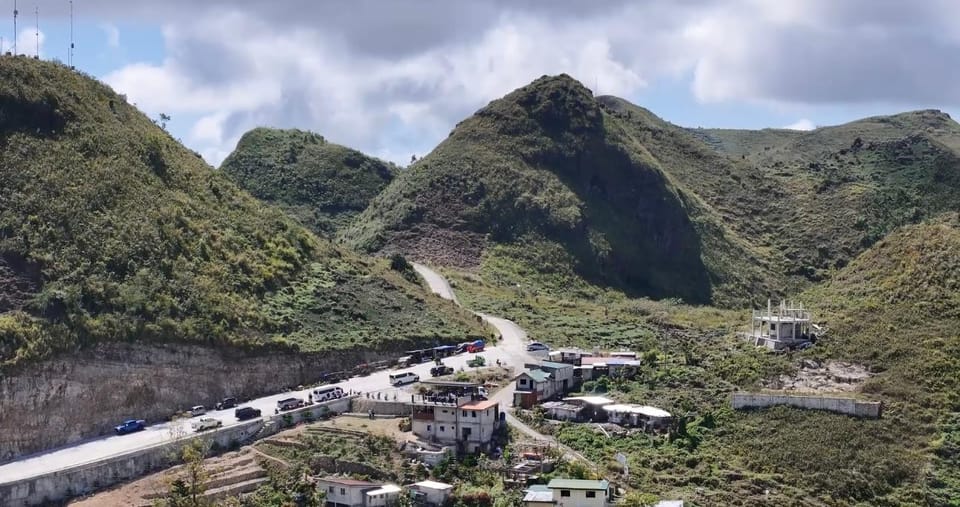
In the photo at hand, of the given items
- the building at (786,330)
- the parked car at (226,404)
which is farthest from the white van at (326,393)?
the building at (786,330)

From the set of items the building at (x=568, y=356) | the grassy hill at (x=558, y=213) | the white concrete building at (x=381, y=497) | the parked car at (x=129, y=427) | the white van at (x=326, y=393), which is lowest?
the white concrete building at (x=381, y=497)

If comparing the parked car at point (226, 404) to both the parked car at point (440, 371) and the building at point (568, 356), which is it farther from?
the building at point (568, 356)

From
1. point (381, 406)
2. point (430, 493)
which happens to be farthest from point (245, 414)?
point (430, 493)

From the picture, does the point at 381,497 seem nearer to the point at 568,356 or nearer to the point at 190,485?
the point at 190,485

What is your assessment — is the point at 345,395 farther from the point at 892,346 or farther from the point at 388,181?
the point at 388,181

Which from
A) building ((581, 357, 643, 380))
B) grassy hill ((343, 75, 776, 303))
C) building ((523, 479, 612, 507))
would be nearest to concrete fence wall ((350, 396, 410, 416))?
building ((581, 357, 643, 380))

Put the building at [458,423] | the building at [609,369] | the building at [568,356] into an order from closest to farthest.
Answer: the building at [458,423]
the building at [609,369]
the building at [568,356]
